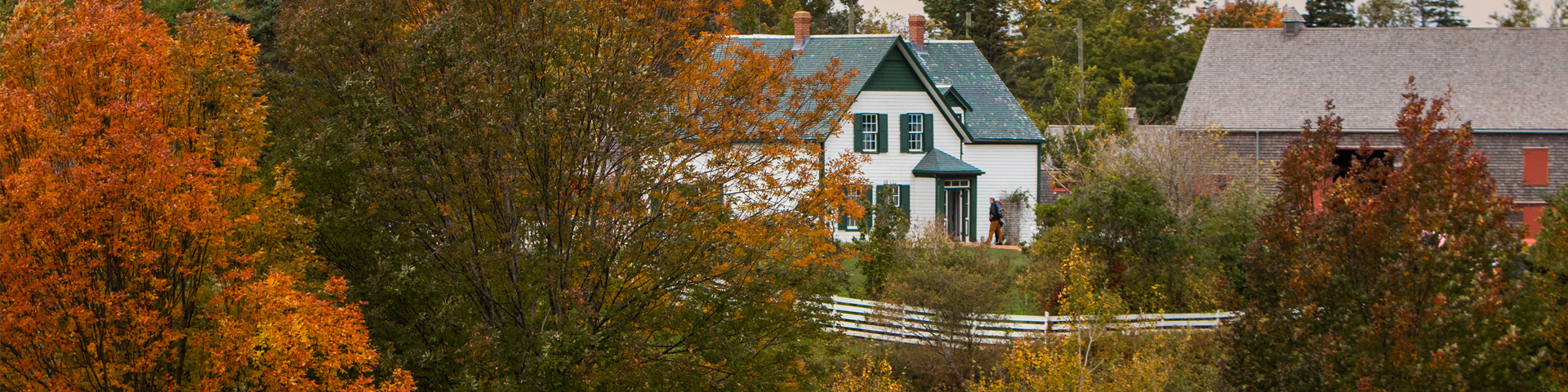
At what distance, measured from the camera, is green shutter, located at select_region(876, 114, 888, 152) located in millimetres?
31438

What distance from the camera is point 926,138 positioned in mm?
31656

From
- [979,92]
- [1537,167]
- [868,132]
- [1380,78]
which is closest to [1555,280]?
[868,132]

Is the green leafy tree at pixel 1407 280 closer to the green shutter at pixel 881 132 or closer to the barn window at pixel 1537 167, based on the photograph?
the green shutter at pixel 881 132

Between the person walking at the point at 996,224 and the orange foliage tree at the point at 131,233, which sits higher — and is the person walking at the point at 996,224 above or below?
below

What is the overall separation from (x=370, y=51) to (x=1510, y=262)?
1306cm

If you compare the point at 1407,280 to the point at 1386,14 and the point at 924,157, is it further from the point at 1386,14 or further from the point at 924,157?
the point at 1386,14

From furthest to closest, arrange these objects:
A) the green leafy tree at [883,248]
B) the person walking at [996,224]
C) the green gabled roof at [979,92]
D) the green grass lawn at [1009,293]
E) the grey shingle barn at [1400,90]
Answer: the grey shingle barn at [1400,90]
the green gabled roof at [979,92]
the person walking at [996,224]
the green leafy tree at [883,248]
the green grass lawn at [1009,293]

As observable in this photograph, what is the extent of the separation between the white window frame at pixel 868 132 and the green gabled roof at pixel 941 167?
1.21m

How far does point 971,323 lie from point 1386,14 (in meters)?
47.9

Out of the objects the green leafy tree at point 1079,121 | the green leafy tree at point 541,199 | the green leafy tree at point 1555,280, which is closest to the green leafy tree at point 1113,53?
the green leafy tree at point 1079,121

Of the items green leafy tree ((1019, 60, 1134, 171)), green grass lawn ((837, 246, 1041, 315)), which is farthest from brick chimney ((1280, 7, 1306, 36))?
green grass lawn ((837, 246, 1041, 315))

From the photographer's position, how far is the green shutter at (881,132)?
3144 cm

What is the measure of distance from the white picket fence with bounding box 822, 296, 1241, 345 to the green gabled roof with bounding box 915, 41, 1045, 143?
37.1 ft

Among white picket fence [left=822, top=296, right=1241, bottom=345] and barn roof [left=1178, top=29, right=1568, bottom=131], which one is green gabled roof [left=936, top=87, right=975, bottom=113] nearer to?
barn roof [left=1178, top=29, right=1568, bottom=131]
